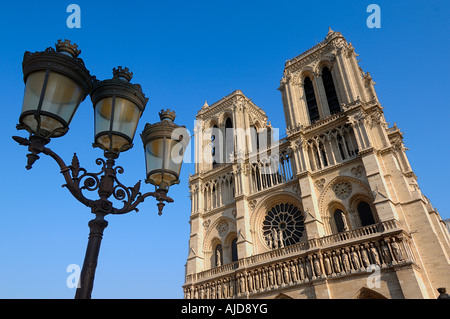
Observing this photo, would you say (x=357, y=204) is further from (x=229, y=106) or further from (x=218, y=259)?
(x=229, y=106)

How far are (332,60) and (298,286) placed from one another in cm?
1849

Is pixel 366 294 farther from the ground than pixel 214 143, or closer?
closer

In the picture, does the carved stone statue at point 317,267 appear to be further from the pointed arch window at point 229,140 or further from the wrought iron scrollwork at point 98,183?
the wrought iron scrollwork at point 98,183

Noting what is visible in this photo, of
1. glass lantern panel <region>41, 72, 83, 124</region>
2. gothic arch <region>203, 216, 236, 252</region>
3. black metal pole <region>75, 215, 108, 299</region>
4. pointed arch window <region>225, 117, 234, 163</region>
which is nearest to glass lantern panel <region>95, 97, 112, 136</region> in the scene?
glass lantern panel <region>41, 72, 83, 124</region>

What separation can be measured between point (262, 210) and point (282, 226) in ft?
6.60

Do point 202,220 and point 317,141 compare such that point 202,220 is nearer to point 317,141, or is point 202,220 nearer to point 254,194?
point 254,194

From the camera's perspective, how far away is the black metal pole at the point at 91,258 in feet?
12.0

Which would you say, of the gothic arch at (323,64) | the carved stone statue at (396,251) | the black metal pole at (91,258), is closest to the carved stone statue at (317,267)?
the carved stone statue at (396,251)

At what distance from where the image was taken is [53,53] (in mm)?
4332

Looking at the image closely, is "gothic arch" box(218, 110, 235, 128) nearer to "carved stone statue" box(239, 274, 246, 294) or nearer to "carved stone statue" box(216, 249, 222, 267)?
"carved stone statue" box(216, 249, 222, 267)

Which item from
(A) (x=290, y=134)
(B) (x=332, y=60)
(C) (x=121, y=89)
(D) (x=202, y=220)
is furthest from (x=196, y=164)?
(C) (x=121, y=89)

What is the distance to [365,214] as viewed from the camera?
2128 cm

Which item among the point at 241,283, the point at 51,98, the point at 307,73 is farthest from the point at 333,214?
the point at 51,98

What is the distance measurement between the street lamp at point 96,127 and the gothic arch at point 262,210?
794 inches
